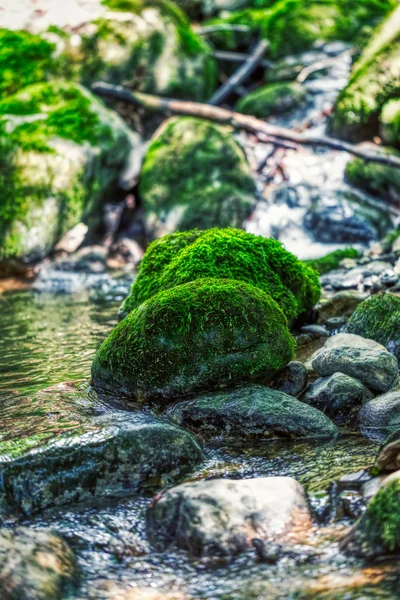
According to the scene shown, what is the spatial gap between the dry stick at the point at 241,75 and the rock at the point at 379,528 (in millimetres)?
15011

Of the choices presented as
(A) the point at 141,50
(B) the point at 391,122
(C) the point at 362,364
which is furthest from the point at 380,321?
(A) the point at 141,50

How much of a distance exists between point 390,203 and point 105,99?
7.34 m

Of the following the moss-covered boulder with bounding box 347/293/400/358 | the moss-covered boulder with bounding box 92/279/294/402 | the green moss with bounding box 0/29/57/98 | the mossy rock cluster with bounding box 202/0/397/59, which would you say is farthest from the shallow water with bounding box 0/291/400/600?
the mossy rock cluster with bounding box 202/0/397/59

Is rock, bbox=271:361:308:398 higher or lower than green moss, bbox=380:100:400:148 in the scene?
lower

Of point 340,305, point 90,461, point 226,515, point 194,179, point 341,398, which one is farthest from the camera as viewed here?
point 194,179

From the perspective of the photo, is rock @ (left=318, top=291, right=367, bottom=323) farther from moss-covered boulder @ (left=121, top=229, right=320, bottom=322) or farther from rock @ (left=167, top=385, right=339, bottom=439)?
rock @ (left=167, top=385, right=339, bottom=439)

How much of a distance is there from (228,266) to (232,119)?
8883 millimetres

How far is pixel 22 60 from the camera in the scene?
1384 cm

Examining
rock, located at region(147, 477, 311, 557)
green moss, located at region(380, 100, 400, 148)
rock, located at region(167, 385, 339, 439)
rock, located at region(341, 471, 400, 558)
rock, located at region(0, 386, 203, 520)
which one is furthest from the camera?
green moss, located at region(380, 100, 400, 148)

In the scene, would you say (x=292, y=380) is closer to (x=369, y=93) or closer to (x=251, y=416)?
(x=251, y=416)

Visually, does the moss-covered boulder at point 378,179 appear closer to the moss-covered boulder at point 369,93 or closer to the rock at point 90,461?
the moss-covered boulder at point 369,93

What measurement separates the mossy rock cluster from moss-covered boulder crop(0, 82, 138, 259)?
8349 mm

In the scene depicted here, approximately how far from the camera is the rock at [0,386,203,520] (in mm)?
3387

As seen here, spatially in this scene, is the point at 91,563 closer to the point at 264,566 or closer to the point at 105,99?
the point at 264,566
